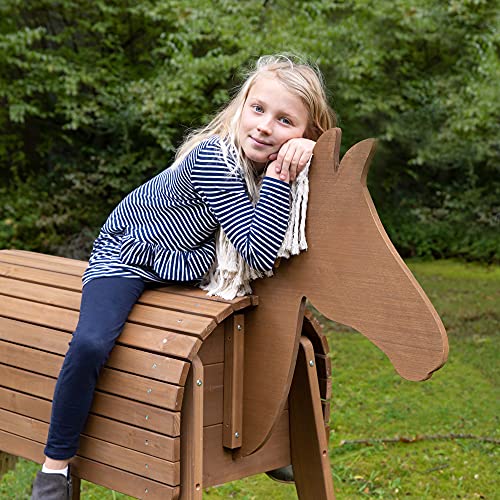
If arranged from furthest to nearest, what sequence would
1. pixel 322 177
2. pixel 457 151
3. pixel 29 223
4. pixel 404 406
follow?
1. pixel 457 151
2. pixel 29 223
3. pixel 404 406
4. pixel 322 177

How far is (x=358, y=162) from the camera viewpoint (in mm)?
2357

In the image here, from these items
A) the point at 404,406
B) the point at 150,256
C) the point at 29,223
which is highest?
the point at 150,256

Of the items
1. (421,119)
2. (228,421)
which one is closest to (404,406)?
(228,421)

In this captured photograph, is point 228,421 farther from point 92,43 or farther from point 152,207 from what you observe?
point 92,43

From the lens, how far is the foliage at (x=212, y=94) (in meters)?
8.56

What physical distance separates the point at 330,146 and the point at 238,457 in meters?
1.00

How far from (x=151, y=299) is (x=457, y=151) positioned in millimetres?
8120

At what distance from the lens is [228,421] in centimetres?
258

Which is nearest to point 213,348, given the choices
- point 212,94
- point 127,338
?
point 127,338

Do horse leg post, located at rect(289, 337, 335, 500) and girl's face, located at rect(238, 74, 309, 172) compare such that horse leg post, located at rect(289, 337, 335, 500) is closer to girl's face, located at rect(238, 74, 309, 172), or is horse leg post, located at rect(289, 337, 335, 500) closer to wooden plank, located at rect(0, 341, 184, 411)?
wooden plank, located at rect(0, 341, 184, 411)

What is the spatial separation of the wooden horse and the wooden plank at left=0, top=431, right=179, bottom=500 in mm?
343

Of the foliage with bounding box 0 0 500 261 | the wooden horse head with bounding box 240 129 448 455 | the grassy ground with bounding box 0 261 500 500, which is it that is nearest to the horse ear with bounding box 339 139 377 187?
the wooden horse head with bounding box 240 129 448 455

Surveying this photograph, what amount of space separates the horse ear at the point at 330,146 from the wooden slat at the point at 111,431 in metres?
0.90

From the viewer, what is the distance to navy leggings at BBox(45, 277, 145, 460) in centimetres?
246
